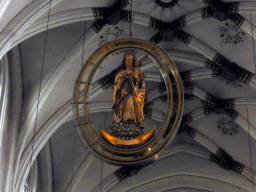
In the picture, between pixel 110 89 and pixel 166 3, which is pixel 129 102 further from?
pixel 110 89

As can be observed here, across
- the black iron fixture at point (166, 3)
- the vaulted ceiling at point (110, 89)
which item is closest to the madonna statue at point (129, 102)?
the vaulted ceiling at point (110, 89)

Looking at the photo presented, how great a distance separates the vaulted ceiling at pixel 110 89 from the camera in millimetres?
13078

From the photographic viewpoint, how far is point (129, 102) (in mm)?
10453

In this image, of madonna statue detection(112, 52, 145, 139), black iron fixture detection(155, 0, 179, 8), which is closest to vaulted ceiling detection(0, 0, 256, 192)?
black iron fixture detection(155, 0, 179, 8)

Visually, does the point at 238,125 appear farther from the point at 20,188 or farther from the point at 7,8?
the point at 7,8

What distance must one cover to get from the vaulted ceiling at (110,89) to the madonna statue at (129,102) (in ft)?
3.45

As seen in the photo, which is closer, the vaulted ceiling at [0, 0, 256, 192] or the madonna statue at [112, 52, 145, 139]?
the madonna statue at [112, 52, 145, 139]

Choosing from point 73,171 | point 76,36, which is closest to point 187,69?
point 76,36

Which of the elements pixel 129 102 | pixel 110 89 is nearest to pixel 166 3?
pixel 110 89

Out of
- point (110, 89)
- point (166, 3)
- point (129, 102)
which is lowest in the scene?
point (129, 102)

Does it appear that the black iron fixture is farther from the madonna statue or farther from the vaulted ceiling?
the madonna statue

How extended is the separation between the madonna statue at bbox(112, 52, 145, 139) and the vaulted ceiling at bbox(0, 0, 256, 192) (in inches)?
41.4

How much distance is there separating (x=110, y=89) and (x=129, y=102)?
17.5ft

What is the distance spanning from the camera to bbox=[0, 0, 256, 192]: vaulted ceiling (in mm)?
13078
